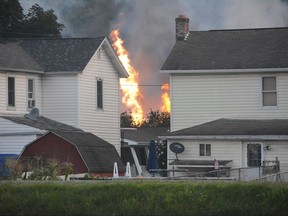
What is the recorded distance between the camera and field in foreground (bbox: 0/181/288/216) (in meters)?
33.1

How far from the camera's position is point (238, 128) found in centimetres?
5500

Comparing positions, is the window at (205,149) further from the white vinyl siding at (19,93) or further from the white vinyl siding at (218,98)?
the white vinyl siding at (19,93)

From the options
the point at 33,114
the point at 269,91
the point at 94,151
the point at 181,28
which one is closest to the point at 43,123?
the point at 33,114

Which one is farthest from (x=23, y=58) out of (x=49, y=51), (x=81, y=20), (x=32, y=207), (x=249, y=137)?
(x=32, y=207)

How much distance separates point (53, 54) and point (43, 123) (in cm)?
548

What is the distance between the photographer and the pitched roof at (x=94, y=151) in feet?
183

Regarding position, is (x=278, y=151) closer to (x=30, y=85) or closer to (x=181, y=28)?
(x=181, y=28)

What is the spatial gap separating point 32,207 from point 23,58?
93.5 feet

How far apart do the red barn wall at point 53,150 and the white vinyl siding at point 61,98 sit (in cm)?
558

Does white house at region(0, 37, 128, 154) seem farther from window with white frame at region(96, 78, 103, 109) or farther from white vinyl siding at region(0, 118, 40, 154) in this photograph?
white vinyl siding at region(0, 118, 40, 154)

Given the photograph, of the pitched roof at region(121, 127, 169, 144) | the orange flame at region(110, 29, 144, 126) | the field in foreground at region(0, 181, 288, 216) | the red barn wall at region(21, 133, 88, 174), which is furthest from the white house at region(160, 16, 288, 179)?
the field in foreground at region(0, 181, 288, 216)

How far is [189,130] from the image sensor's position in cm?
5578

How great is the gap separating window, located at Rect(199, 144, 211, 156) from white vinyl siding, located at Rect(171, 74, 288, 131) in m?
3.05

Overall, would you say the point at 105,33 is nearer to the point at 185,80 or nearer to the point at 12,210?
the point at 185,80
